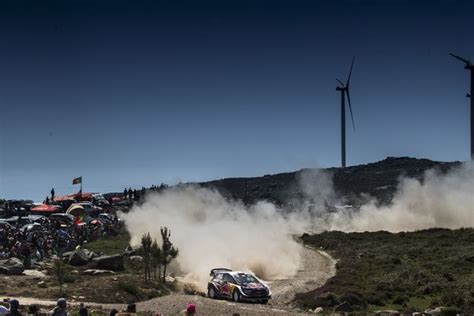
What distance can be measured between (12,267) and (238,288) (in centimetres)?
1954

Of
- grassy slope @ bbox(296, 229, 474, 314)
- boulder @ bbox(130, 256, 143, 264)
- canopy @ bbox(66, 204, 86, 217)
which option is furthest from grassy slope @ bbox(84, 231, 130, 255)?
grassy slope @ bbox(296, 229, 474, 314)

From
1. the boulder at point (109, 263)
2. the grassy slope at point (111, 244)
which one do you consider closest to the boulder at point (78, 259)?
the boulder at point (109, 263)

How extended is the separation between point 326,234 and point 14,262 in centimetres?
5594

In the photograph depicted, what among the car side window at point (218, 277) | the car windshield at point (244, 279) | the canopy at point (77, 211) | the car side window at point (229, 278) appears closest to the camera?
the car windshield at point (244, 279)

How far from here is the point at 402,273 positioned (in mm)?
52750

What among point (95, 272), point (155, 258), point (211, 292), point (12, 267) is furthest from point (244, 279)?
point (12, 267)

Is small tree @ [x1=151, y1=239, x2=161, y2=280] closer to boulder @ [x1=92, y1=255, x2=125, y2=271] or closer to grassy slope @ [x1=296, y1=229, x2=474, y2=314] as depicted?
boulder @ [x1=92, y1=255, x2=125, y2=271]

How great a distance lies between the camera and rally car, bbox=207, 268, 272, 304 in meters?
41.3

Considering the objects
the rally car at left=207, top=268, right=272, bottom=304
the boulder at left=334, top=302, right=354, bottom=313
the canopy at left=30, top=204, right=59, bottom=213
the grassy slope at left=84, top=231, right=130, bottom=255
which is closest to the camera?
the boulder at left=334, top=302, right=354, bottom=313

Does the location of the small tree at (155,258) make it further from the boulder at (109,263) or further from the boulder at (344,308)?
the boulder at (344,308)

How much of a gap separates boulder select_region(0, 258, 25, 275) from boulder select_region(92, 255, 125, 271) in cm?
616

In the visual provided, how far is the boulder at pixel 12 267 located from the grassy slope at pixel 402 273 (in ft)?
70.7

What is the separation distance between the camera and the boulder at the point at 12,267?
50.8m

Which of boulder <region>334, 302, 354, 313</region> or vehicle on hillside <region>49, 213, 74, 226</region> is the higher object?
vehicle on hillside <region>49, 213, 74, 226</region>
